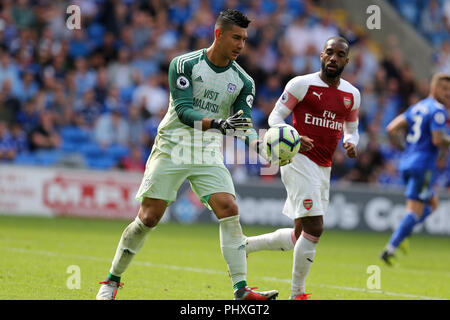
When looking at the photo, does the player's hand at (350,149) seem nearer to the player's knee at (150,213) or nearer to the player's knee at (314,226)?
the player's knee at (314,226)

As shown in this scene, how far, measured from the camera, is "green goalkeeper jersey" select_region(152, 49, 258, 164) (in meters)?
6.55

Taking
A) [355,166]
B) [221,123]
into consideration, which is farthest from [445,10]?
[221,123]

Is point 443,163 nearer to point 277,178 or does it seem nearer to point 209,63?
point 277,178

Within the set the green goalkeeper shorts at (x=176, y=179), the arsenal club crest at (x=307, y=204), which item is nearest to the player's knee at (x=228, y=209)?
the green goalkeeper shorts at (x=176, y=179)

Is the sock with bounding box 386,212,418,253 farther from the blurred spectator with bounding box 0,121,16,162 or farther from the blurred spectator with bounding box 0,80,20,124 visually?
the blurred spectator with bounding box 0,80,20,124

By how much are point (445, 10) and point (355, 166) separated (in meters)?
9.01

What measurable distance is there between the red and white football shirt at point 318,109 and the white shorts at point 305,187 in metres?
0.10

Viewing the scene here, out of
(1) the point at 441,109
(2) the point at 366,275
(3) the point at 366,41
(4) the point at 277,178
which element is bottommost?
(2) the point at 366,275

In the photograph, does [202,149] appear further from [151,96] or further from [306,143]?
[151,96]

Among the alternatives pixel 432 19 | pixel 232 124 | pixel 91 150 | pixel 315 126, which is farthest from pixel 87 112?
pixel 432 19

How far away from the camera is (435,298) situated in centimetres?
796

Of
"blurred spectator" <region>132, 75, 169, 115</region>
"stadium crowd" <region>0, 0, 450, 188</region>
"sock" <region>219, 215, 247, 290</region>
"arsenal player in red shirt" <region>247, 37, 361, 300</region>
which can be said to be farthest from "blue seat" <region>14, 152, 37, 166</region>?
"sock" <region>219, 215, 247, 290</region>

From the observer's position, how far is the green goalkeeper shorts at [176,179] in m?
6.52

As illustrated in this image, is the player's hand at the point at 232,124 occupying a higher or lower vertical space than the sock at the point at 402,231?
higher
